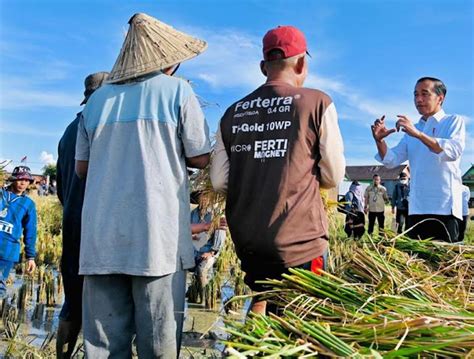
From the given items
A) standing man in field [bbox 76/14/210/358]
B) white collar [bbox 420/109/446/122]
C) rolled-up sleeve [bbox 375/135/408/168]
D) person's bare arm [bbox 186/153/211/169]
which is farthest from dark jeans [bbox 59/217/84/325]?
white collar [bbox 420/109/446/122]

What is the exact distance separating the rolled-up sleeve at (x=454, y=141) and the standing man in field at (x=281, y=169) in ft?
4.74

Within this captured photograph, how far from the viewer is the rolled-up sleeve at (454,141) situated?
3605 mm

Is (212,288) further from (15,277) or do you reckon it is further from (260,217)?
(260,217)

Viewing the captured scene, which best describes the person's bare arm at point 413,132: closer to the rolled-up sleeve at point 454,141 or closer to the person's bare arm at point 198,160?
the rolled-up sleeve at point 454,141

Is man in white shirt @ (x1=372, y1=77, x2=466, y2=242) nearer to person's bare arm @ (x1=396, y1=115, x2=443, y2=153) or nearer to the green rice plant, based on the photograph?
person's bare arm @ (x1=396, y1=115, x2=443, y2=153)

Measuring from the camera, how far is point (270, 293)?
6.97 feet

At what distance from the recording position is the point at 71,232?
3293mm

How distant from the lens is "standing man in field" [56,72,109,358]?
3.28 m

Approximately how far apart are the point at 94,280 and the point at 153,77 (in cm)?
98

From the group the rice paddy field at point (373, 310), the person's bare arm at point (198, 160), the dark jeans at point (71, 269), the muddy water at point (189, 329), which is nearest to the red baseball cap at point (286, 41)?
the person's bare arm at point (198, 160)

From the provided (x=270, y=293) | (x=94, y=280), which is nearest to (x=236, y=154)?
(x=270, y=293)

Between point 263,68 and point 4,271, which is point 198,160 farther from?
point 4,271

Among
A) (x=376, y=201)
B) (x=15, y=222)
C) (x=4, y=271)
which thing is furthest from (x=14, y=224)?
(x=376, y=201)

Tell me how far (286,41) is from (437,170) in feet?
6.07
